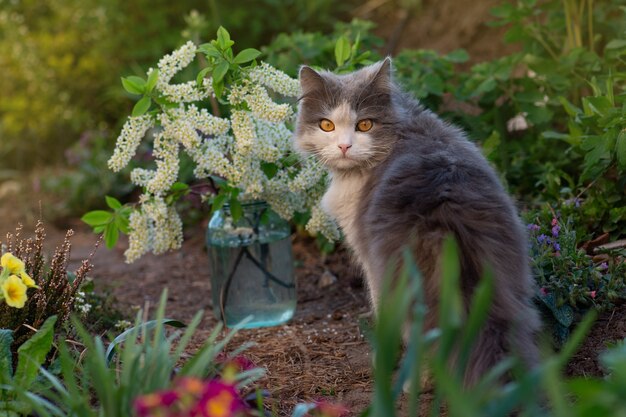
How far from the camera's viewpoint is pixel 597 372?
8.55ft

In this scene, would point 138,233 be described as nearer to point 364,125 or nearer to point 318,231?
point 318,231

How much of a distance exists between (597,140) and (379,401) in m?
2.19

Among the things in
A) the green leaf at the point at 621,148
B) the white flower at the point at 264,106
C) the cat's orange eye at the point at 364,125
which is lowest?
the green leaf at the point at 621,148

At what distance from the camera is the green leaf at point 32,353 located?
2244 mm

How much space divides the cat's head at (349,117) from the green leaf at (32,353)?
112 cm

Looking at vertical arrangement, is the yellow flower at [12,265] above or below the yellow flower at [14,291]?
above

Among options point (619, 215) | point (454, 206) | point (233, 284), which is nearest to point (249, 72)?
point (233, 284)

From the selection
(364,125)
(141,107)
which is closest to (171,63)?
(141,107)

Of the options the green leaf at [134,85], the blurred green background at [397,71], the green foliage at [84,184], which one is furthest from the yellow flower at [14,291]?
the green foliage at [84,184]

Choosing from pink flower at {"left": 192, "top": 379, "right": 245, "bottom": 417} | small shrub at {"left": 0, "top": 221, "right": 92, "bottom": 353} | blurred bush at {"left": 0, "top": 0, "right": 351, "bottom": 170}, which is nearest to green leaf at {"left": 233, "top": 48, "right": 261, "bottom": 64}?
small shrub at {"left": 0, "top": 221, "right": 92, "bottom": 353}

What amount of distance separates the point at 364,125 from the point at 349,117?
2.5 inches

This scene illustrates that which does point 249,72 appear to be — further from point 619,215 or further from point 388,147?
point 619,215

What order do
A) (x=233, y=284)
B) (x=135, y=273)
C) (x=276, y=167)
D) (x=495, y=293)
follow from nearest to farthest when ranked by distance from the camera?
(x=495, y=293) < (x=276, y=167) < (x=233, y=284) < (x=135, y=273)

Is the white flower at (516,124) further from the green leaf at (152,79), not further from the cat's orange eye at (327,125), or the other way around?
the green leaf at (152,79)
